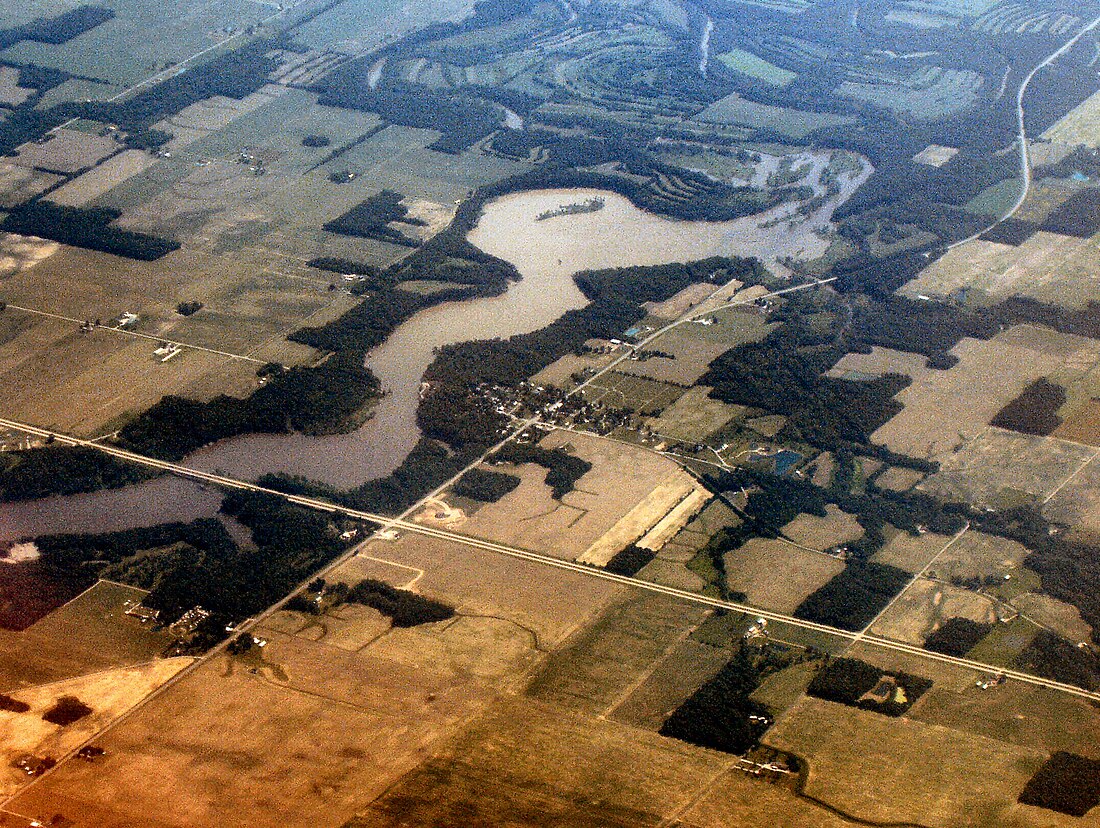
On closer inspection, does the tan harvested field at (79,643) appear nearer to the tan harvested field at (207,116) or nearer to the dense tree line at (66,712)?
the dense tree line at (66,712)

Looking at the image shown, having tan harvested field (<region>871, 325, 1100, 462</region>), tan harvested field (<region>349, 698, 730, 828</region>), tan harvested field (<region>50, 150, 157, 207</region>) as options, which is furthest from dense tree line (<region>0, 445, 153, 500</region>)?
tan harvested field (<region>871, 325, 1100, 462</region>)

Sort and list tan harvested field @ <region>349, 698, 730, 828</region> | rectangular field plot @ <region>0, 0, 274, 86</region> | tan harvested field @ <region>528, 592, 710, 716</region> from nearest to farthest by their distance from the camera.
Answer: tan harvested field @ <region>349, 698, 730, 828</region>, tan harvested field @ <region>528, 592, 710, 716</region>, rectangular field plot @ <region>0, 0, 274, 86</region>

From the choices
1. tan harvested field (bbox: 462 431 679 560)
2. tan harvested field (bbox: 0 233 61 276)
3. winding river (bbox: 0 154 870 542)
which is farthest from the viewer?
tan harvested field (bbox: 0 233 61 276)

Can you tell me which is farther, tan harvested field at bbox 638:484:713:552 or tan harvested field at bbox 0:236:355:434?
tan harvested field at bbox 0:236:355:434

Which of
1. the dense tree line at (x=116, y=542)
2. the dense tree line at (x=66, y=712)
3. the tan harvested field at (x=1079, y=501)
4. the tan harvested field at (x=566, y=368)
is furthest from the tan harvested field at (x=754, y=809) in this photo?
the tan harvested field at (x=566, y=368)

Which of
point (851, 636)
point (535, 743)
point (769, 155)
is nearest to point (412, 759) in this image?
point (535, 743)

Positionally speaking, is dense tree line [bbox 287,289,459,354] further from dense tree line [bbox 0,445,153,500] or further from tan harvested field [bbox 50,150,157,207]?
tan harvested field [bbox 50,150,157,207]
